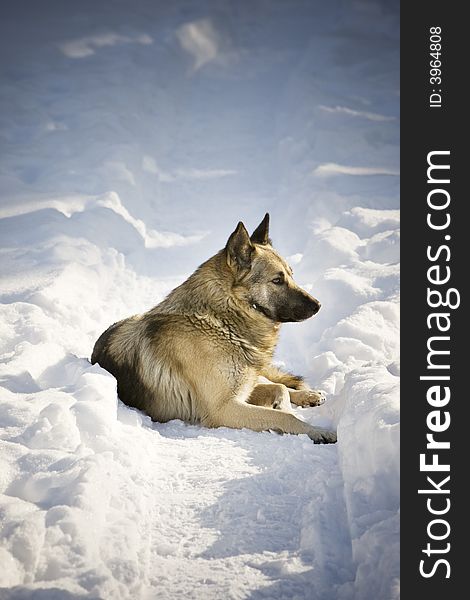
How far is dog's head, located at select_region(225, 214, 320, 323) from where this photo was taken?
4.08 meters

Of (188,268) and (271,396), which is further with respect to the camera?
(188,268)

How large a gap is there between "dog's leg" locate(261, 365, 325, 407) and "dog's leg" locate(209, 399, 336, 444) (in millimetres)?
654

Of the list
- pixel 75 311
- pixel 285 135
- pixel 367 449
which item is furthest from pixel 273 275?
pixel 285 135

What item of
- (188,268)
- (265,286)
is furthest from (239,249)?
(188,268)

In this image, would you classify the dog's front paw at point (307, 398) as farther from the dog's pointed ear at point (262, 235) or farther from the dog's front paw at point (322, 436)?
the dog's pointed ear at point (262, 235)

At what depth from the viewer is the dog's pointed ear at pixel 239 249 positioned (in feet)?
13.2

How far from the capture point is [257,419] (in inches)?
144

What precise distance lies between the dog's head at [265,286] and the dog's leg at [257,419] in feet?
2.57

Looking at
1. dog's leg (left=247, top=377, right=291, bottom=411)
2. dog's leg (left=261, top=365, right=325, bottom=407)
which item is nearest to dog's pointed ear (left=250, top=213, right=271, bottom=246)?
dog's leg (left=261, top=365, right=325, bottom=407)

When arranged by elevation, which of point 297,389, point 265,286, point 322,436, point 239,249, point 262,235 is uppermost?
point 262,235

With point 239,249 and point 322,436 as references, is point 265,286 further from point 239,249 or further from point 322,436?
point 322,436

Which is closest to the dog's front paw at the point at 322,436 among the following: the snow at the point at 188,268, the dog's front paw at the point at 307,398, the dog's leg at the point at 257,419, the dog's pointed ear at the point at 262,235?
the dog's leg at the point at 257,419

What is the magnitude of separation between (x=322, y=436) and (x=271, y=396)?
2.27 feet

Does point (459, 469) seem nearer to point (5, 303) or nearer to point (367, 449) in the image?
point (367, 449)
